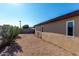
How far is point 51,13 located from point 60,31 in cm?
174

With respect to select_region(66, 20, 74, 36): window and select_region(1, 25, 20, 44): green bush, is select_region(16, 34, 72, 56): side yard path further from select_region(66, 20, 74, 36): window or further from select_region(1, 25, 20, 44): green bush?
select_region(1, 25, 20, 44): green bush

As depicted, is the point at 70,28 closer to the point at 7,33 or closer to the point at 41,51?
the point at 41,51

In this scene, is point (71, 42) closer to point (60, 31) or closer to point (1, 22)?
Answer: point (60, 31)

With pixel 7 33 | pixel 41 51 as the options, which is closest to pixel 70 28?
pixel 41 51

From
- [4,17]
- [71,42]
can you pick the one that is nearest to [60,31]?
[71,42]

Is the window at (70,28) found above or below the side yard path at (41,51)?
above

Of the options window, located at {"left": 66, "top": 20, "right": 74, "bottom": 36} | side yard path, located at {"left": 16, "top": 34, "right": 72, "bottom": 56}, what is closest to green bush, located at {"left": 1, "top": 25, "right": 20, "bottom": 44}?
side yard path, located at {"left": 16, "top": 34, "right": 72, "bottom": 56}

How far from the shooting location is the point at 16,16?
1109 cm

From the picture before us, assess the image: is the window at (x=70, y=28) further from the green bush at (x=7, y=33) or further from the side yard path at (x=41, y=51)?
the green bush at (x=7, y=33)

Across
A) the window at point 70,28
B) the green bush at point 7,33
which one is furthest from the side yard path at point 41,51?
the green bush at point 7,33

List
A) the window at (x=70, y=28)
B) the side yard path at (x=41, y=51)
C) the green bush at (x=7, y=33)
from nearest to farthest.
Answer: the side yard path at (x=41, y=51) < the window at (x=70, y=28) < the green bush at (x=7, y=33)

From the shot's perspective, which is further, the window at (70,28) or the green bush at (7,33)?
the green bush at (7,33)

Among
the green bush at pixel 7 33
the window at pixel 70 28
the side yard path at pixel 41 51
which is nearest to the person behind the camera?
the side yard path at pixel 41 51

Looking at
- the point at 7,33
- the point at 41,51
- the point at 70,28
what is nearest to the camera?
the point at 70,28
